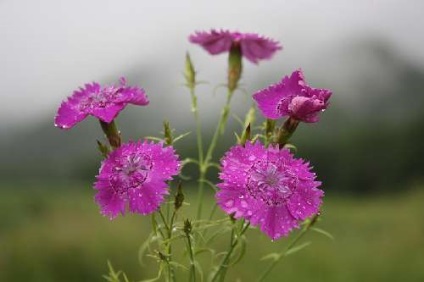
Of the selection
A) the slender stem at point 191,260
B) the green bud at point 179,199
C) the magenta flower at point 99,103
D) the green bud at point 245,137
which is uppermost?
the magenta flower at point 99,103

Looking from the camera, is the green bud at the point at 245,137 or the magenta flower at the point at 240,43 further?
the magenta flower at the point at 240,43

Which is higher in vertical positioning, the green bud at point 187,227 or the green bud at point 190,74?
the green bud at point 190,74

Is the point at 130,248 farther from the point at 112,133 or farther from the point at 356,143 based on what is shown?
the point at 356,143

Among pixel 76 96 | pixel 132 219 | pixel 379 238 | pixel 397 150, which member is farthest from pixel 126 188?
pixel 397 150

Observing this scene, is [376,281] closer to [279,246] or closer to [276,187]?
[279,246]

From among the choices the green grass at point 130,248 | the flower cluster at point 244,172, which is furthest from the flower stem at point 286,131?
the green grass at point 130,248

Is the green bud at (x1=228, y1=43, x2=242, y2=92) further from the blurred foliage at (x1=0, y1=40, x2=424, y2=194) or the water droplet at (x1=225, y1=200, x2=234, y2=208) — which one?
the water droplet at (x1=225, y1=200, x2=234, y2=208)

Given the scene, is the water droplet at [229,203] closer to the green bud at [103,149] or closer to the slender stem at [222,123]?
the green bud at [103,149]
